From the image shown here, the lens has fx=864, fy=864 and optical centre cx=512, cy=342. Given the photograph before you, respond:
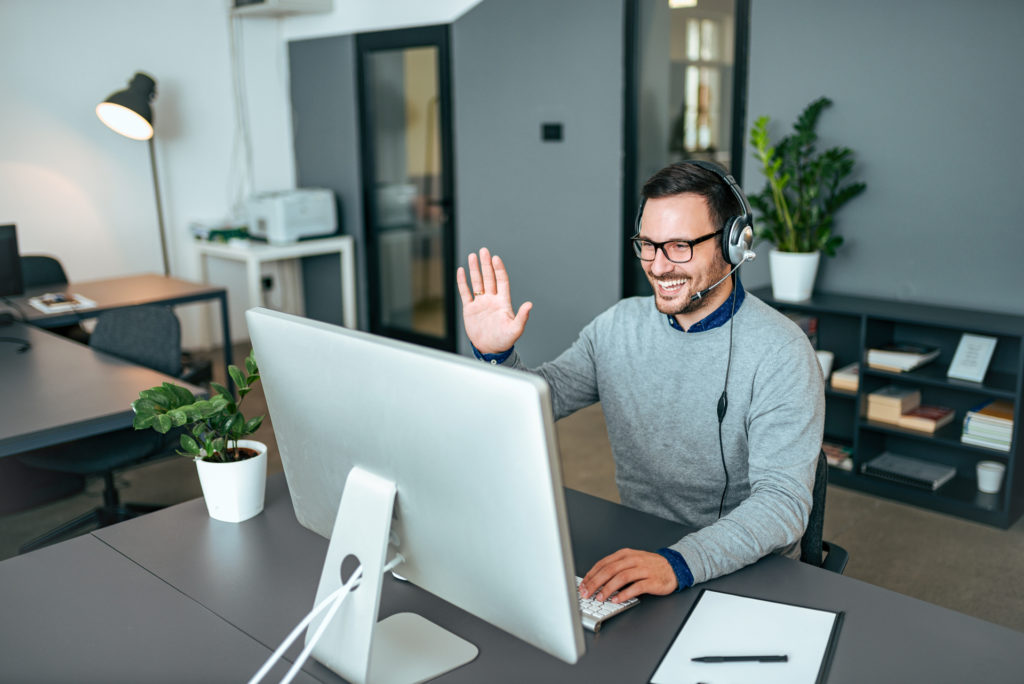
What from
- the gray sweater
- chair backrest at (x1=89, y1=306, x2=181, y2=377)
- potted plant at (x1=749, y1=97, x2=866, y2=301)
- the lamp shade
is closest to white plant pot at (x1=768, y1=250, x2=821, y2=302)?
potted plant at (x1=749, y1=97, x2=866, y2=301)

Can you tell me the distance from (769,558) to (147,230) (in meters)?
4.78

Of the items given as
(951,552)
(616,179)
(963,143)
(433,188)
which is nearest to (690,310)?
(951,552)

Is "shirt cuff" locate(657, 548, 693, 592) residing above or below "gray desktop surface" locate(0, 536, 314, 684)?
above

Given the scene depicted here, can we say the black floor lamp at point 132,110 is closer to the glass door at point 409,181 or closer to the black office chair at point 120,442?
the glass door at point 409,181

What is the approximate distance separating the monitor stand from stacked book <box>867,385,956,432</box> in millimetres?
2597

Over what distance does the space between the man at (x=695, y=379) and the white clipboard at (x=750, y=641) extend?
0.33 ft

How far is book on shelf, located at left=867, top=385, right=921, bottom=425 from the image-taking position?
129 inches

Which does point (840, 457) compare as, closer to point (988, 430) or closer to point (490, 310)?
point (988, 430)

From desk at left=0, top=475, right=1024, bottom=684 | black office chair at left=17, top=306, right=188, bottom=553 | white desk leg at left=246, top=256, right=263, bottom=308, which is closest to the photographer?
desk at left=0, top=475, right=1024, bottom=684

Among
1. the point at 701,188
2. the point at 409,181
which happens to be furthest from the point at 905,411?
the point at 409,181

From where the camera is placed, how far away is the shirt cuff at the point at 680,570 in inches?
50.9

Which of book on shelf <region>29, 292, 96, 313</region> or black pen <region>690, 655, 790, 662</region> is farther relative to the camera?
book on shelf <region>29, 292, 96, 313</region>

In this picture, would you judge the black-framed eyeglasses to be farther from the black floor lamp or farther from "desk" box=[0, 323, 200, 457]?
the black floor lamp

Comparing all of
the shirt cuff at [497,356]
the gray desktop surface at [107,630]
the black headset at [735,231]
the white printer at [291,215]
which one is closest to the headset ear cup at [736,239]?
the black headset at [735,231]
